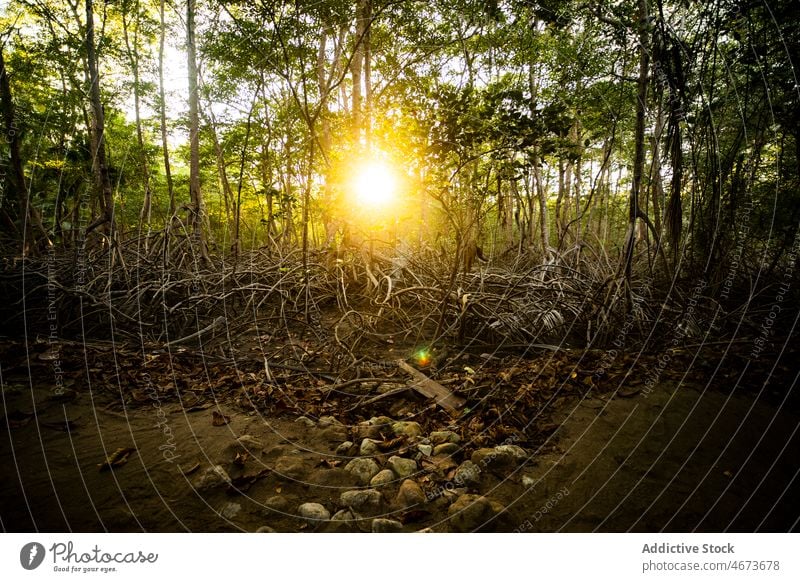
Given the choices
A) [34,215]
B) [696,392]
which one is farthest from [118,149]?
[696,392]

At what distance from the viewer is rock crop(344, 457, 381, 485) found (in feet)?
4.44

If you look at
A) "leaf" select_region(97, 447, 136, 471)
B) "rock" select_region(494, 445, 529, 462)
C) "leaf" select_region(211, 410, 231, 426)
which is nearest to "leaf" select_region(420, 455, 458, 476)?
"rock" select_region(494, 445, 529, 462)

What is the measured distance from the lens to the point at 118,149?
35.4ft

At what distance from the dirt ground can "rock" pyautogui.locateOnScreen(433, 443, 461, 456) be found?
22mm

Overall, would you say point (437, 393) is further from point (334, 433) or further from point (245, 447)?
point (245, 447)

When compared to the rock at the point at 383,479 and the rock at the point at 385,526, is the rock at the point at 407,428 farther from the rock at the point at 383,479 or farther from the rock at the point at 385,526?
the rock at the point at 385,526

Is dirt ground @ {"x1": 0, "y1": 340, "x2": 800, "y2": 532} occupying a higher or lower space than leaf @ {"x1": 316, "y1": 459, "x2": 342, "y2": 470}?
higher

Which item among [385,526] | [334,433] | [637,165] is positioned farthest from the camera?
[637,165]

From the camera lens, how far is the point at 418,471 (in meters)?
1.38

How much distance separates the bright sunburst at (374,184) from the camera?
346 cm

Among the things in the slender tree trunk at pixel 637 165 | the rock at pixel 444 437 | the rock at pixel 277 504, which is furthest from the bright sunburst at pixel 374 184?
the rock at pixel 277 504

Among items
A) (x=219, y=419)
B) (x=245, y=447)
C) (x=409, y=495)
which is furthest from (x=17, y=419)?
(x=409, y=495)

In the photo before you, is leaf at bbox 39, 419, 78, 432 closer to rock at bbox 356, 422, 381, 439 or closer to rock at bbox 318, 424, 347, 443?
rock at bbox 318, 424, 347, 443

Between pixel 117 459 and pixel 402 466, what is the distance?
4.16 ft
